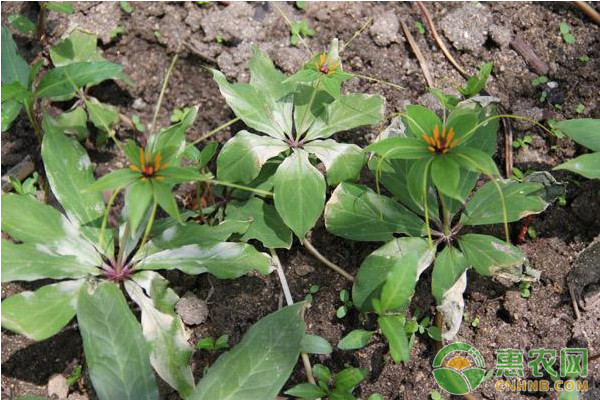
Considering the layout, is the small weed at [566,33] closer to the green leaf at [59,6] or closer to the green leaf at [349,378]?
the green leaf at [349,378]

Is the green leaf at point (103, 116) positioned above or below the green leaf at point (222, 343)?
above

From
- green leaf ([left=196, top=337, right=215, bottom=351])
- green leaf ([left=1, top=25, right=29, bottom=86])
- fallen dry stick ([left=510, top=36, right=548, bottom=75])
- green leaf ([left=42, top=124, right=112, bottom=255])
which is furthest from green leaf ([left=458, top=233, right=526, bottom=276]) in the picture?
green leaf ([left=1, top=25, right=29, bottom=86])

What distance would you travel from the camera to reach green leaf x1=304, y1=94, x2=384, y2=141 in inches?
112

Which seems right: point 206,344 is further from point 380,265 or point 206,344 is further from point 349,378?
point 380,265

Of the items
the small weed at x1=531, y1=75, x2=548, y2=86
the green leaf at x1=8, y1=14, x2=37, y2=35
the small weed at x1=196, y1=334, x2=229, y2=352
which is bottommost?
the small weed at x1=196, y1=334, x2=229, y2=352

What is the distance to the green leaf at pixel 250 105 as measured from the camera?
110 inches

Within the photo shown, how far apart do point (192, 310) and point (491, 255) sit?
129 centimetres

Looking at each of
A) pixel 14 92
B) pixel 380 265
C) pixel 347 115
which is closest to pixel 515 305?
pixel 380 265

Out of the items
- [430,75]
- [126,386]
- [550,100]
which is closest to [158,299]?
[126,386]

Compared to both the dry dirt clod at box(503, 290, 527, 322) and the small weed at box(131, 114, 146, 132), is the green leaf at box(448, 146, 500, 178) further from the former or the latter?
the small weed at box(131, 114, 146, 132)

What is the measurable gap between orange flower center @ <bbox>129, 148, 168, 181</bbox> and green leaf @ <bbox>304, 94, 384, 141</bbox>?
86 centimetres

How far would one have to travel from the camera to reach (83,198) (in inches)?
105

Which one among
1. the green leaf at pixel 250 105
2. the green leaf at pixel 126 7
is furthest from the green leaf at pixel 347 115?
the green leaf at pixel 126 7

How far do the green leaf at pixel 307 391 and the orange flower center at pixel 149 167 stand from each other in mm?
991
